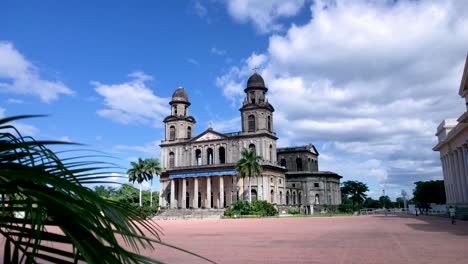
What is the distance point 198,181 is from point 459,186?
124ft

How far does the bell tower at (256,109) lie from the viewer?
62156 millimetres

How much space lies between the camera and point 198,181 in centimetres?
6431

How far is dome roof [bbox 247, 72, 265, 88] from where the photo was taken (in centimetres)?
6462

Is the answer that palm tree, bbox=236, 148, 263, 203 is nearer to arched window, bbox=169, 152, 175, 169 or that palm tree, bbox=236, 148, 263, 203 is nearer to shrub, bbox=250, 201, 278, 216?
shrub, bbox=250, 201, 278, 216

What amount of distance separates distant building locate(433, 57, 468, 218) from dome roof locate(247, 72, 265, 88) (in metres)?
27.5

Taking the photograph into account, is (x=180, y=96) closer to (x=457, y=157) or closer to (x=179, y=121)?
(x=179, y=121)

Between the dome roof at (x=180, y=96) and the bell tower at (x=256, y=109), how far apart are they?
1226 centimetres

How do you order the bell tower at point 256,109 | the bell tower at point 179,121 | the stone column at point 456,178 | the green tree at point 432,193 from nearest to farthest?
the stone column at point 456,178
the bell tower at point 256,109
the bell tower at point 179,121
the green tree at point 432,193

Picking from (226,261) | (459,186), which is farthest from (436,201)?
(226,261)

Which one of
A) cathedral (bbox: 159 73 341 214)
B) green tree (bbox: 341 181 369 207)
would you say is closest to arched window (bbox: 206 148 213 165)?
cathedral (bbox: 159 73 341 214)

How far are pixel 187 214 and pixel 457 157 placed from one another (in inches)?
1397

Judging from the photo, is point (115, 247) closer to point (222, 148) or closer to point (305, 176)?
point (222, 148)

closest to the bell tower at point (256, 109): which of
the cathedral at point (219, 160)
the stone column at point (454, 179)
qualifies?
the cathedral at point (219, 160)

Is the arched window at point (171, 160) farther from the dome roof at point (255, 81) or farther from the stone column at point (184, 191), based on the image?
the dome roof at point (255, 81)
